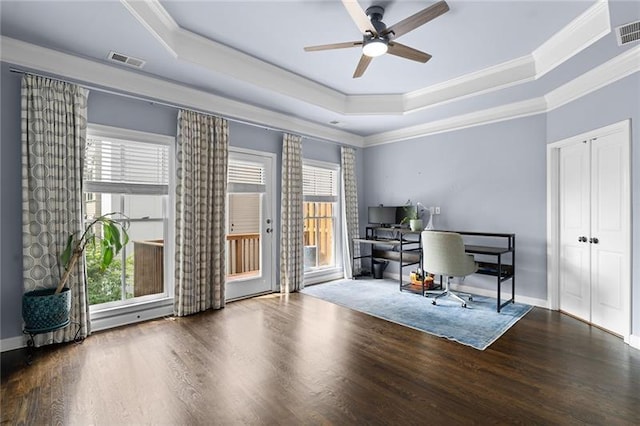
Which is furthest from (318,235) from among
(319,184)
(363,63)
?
(363,63)

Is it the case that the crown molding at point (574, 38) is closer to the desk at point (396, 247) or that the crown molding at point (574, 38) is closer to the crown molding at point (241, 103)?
the crown molding at point (241, 103)

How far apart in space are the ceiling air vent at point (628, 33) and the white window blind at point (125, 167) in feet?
14.3

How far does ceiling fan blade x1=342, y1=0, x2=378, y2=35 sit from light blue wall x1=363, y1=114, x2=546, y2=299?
9.37ft

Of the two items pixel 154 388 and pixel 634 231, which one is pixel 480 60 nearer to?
pixel 634 231

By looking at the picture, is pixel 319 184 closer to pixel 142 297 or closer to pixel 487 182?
pixel 487 182

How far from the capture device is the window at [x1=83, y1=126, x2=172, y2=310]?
3219 mm

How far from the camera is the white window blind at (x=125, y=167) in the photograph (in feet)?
10.4

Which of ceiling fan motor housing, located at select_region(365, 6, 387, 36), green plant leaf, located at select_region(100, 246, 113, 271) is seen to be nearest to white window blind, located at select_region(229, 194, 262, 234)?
green plant leaf, located at select_region(100, 246, 113, 271)

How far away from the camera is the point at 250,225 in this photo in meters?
4.54

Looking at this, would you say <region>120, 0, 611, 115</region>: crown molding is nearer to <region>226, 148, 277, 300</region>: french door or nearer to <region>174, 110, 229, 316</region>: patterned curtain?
<region>174, 110, 229, 316</region>: patterned curtain

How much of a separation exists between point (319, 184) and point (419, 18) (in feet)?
11.3

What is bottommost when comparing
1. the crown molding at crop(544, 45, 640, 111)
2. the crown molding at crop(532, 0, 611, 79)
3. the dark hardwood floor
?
the dark hardwood floor

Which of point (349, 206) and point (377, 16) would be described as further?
point (349, 206)

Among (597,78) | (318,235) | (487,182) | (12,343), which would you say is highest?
(597,78)
